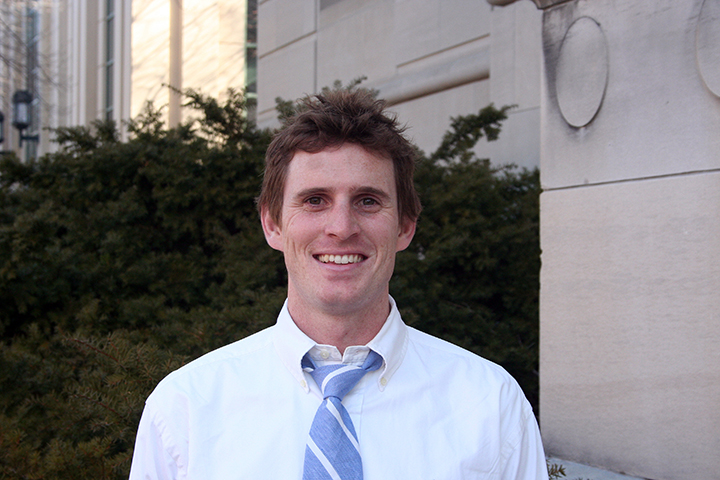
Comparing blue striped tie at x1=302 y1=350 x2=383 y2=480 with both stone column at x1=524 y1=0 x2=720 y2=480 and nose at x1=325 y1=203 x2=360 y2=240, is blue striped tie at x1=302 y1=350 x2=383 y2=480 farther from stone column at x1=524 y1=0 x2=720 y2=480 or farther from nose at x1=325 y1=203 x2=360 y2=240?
stone column at x1=524 y1=0 x2=720 y2=480

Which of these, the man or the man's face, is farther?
the man's face

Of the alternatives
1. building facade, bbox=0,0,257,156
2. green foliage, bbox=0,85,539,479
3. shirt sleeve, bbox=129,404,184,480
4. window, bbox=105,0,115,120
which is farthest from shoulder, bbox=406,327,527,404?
window, bbox=105,0,115,120

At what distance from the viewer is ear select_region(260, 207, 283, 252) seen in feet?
6.61

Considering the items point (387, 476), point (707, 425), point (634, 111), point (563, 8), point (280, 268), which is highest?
point (563, 8)

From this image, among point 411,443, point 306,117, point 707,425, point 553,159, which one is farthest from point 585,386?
point 306,117

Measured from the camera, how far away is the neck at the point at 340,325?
1812 millimetres

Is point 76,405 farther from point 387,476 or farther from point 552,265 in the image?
point 552,265

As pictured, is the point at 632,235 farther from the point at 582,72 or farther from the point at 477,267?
the point at 477,267

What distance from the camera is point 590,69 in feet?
11.6

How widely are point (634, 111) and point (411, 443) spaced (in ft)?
7.90

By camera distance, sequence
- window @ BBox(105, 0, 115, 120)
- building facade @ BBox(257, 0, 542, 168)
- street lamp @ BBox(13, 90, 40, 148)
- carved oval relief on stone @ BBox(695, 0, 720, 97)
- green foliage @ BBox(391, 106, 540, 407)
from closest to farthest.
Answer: carved oval relief on stone @ BBox(695, 0, 720, 97)
green foliage @ BBox(391, 106, 540, 407)
building facade @ BBox(257, 0, 542, 168)
street lamp @ BBox(13, 90, 40, 148)
window @ BBox(105, 0, 115, 120)

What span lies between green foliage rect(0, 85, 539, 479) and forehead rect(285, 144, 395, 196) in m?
1.64

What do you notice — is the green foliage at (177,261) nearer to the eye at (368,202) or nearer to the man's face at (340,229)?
the man's face at (340,229)

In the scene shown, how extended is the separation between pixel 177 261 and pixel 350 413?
12.0ft
